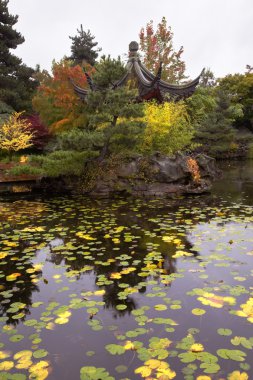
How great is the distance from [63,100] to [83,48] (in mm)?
22402

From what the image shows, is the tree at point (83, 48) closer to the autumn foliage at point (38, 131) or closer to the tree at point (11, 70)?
the tree at point (11, 70)

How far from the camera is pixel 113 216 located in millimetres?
8430

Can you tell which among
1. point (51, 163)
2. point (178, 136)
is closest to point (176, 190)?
point (178, 136)

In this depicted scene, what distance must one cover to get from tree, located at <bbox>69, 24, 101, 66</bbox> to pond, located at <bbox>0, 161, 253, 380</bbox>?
32064mm

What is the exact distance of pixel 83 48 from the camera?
117 ft

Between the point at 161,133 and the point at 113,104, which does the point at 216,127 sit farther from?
the point at 113,104

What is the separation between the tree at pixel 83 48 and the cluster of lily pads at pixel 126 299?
1278 inches

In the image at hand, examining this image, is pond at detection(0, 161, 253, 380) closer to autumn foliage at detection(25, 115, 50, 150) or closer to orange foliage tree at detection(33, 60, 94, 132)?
orange foliage tree at detection(33, 60, 94, 132)

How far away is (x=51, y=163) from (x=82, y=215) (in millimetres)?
3664

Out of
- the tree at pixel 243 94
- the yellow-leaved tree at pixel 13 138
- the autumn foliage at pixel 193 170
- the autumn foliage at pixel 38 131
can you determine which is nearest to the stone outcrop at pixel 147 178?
the autumn foliage at pixel 193 170

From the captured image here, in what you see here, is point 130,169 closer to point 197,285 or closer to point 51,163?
point 51,163

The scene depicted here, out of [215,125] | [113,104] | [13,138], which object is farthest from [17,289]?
[215,125]

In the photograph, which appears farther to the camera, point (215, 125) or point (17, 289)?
point (215, 125)

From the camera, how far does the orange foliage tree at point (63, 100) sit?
646 inches
